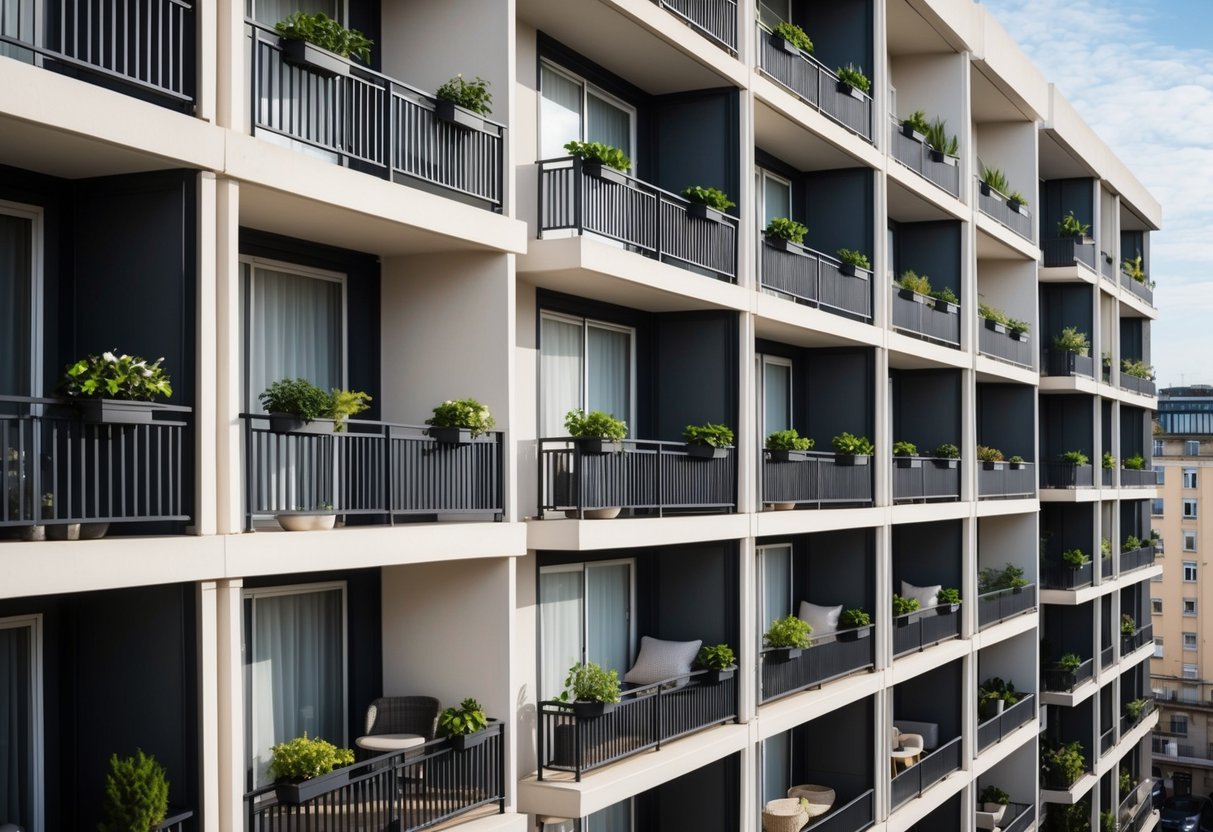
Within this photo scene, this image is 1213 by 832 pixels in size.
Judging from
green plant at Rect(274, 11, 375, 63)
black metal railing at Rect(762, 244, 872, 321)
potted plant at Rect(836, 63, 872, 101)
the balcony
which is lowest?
black metal railing at Rect(762, 244, 872, 321)

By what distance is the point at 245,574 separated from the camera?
1130cm

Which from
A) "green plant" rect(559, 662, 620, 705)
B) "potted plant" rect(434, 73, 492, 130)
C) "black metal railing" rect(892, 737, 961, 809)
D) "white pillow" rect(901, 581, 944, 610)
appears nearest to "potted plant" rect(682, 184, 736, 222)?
"potted plant" rect(434, 73, 492, 130)

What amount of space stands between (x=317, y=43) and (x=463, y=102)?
2.26 meters

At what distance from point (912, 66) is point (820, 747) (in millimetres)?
14685

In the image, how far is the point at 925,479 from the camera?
87.2 ft

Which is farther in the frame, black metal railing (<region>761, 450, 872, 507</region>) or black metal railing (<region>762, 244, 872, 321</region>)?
black metal railing (<region>762, 244, 872, 321</region>)

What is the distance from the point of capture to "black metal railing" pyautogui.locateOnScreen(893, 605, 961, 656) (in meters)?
25.1

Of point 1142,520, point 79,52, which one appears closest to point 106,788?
point 79,52

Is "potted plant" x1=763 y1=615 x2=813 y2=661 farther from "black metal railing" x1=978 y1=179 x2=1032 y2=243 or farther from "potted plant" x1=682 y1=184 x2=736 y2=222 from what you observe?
"black metal railing" x1=978 y1=179 x2=1032 y2=243

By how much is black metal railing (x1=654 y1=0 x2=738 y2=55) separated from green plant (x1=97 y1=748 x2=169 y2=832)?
11.7 m

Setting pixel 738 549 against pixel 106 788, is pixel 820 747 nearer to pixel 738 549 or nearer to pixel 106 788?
pixel 738 549

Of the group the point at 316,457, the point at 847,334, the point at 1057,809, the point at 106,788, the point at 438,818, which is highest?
the point at 847,334

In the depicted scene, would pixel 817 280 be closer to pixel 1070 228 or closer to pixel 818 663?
pixel 818 663

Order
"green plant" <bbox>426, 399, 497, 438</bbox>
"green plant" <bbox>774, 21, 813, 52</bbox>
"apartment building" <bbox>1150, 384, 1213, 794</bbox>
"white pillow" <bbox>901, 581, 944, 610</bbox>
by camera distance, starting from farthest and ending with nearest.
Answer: "apartment building" <bbox>1150, 384, 1213, 794</bbox> < "white pillow" <bbox>901, 581, 944, 610</bbox> < "green plant" <bbox>774, 21, 813, 52</bbox> < "green plant" <bbox>426, 399, 497, 438</bbox>
